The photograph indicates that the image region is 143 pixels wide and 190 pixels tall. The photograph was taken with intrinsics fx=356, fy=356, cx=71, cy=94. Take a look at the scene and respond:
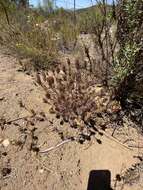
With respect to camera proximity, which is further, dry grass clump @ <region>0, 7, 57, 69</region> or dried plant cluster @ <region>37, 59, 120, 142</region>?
dry grass clump @ <region>0, 7, 57, 69</region>

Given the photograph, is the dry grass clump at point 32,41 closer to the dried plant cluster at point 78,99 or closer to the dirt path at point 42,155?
the dried plant cluster at point 78,99

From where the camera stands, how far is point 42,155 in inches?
120

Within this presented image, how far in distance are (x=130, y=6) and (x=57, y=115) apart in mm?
1185

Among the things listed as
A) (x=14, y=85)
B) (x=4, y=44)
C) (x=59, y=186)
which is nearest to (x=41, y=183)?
(x=59, y=186)

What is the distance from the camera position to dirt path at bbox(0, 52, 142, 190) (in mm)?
2861

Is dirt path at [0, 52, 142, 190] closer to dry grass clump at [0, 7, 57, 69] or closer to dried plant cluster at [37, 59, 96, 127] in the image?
dried plant cluster at [37, 59, 96, 127]

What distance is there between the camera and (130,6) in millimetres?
3096

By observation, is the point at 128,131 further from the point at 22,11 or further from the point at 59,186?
the point at 22,11

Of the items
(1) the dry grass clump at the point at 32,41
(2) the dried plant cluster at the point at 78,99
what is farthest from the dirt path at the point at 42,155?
(1) the dry grass clump at the point at 32,41

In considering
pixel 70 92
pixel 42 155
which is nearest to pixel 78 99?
pixel 70 92

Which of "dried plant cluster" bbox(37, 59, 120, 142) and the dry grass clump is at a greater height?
the dry grass clump

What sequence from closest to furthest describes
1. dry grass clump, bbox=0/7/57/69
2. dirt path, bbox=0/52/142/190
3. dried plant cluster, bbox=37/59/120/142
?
dirt path, bbox=0/52/142/190 → dried plant cluster, bbox=37/59/120/142 → dry grass clump, bbox=0/7/57/69

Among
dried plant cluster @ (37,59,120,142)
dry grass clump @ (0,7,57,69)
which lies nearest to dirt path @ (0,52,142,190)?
dried plant cluster @ (37,59,120,142)

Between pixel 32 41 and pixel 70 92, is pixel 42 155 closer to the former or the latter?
pixel 70 92
